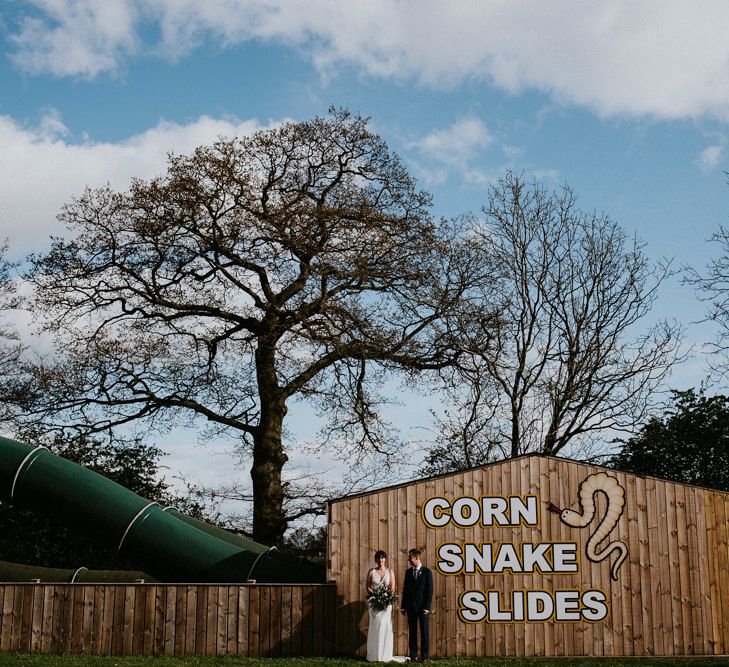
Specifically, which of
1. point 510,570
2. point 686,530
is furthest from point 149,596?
point 686,530

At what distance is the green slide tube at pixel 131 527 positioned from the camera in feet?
49.2

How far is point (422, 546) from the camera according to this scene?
1416cm

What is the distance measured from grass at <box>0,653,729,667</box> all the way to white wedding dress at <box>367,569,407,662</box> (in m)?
0.27

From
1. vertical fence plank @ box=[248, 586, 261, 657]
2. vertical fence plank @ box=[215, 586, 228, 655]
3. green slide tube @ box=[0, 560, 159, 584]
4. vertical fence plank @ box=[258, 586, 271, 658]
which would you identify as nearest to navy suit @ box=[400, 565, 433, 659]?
vertical fence plank @ box=[258, 586, 271, 658]

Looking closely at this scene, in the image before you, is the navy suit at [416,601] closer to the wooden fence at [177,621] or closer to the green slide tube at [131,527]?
the wooden fence at [177,621]

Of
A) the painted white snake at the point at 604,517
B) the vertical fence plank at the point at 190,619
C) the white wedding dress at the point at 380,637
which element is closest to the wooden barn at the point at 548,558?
the painted white snake at the point at 604,517

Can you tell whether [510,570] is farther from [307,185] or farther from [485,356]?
[307,185]

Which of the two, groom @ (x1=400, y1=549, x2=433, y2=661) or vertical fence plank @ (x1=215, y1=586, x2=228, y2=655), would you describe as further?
vertical fence plank @ (x1=215, y1=586, x2=228, y2=655)

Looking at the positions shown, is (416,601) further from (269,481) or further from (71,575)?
(269,481)

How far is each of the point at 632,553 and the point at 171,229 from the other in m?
13.8

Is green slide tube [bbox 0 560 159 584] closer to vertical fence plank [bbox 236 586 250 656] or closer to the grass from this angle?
vertical fence plank [bbox 236 586 250 656]

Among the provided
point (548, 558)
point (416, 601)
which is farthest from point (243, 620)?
point (548, 558)

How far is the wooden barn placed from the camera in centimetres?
1391

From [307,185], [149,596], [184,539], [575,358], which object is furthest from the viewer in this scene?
[307,185]
